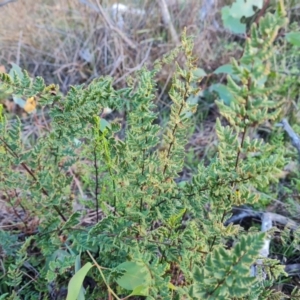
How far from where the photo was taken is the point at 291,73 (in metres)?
2.00

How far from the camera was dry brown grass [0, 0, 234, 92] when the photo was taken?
225cm

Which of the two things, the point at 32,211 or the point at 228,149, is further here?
the point at 32,211

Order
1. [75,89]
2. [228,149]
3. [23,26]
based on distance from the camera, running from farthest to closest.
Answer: [23,26] → [75,89] → [228,149]

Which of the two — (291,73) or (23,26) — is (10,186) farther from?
(23,26)

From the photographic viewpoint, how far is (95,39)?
2.38 m

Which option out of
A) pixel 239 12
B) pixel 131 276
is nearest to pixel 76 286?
pixel 131 276

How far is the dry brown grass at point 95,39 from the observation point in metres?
2.25

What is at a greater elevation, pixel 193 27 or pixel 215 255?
pixel 193 27

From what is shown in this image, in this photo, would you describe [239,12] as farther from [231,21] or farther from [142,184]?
[142,184]

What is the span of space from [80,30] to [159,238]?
1.84 m

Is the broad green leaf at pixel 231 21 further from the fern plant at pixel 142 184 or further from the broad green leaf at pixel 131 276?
the broad green leaf at pixel 131 276

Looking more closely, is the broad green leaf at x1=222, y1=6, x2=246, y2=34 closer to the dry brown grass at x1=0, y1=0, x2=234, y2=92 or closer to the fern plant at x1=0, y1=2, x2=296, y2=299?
the dry brown grass at x1=0, y1=0, x2=234, y2=92

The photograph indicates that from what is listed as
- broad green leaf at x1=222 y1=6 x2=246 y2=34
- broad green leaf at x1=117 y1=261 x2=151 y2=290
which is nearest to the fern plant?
broad green leaf at x1=117 y1=261 x2=151 y2=290

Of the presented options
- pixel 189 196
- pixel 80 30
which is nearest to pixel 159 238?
pixel 189 196
